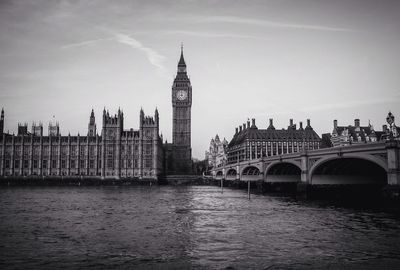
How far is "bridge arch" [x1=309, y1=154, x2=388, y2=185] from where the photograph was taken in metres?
48.2

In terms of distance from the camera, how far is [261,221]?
26.3 meters

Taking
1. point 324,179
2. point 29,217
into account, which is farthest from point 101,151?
point 29,217

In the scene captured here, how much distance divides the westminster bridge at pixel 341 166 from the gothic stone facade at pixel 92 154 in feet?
177

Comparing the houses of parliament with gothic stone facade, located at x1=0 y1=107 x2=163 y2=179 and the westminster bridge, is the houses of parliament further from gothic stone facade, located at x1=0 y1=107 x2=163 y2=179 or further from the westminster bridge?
the westminster bridge

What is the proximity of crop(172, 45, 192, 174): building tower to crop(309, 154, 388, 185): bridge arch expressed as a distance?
92397 mm

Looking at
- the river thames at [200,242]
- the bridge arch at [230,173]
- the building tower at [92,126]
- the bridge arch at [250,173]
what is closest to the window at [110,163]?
the bridge arch at [230,173]

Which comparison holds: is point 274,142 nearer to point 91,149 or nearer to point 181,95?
point 181,95

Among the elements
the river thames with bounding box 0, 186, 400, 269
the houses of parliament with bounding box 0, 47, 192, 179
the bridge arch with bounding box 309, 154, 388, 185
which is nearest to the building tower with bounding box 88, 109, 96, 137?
the houses of parliament with bounding box 0, 47, 192, 179

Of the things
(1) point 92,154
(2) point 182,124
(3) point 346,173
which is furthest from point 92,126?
(3) point 346,173

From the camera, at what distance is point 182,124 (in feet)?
483

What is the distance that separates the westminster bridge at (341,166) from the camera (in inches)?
1315

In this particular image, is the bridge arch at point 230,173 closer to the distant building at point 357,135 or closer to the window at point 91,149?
the distant building at point 357,135

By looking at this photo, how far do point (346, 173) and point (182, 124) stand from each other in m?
97.8

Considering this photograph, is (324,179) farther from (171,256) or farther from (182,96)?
(182,96)
